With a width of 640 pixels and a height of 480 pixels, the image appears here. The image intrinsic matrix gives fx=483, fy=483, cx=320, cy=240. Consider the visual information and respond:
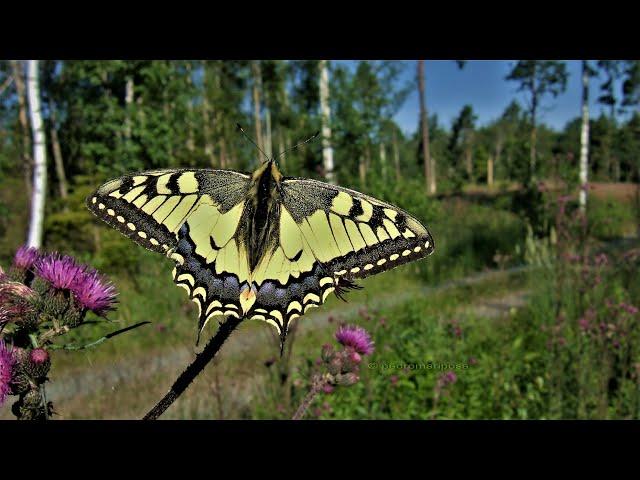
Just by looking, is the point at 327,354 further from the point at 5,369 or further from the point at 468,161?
the point at 468,161

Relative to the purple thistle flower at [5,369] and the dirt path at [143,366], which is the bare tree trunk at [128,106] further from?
the purple thistle flower at [5,369]

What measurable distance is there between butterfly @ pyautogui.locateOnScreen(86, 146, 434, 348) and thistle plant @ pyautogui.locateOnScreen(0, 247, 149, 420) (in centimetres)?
28

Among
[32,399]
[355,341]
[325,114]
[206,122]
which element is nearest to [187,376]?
[32,399]

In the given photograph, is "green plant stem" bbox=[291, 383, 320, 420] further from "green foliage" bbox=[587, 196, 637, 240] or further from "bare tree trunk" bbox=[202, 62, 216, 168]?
"bare tree trunk" bbox=[202, 62, 216, 168]

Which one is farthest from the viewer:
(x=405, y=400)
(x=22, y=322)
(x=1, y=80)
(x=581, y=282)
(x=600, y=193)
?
(x=600, y=193)

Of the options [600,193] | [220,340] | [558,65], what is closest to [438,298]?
[220,340]

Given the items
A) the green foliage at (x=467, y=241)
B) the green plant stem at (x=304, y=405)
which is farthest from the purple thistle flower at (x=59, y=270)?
the green foliage at (x=467, y=241)

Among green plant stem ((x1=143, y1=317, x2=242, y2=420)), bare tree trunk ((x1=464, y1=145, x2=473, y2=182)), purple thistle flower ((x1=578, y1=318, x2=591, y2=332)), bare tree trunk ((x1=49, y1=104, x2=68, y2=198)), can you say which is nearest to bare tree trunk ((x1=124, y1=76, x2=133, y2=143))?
bare tree trunk ((x1=49, y1=104, x2=68, y2=198))

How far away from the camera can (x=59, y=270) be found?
1375 millimetres

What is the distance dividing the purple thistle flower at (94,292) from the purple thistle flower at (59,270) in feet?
0.05

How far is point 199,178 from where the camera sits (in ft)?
6.11

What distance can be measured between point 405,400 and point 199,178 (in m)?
Result: 3.25

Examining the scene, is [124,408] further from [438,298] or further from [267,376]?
[438,298]

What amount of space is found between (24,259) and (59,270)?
152mm
